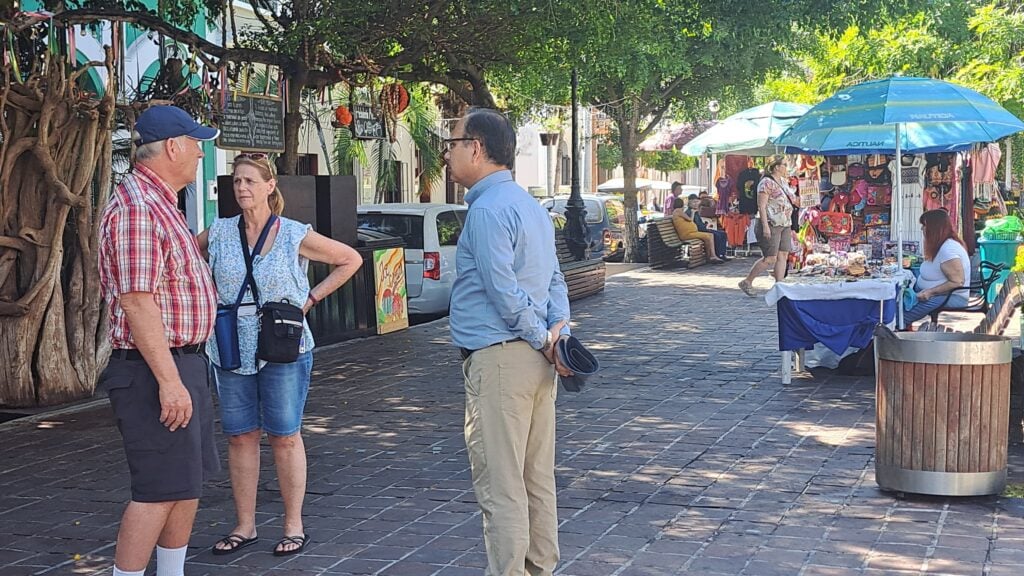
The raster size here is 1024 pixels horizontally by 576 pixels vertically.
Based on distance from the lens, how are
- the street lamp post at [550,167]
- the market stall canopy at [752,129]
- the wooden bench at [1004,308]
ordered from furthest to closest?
the street lamp post at [550,167] → the market stall canopy at [752,129] → the wooden bench at [1004,308]

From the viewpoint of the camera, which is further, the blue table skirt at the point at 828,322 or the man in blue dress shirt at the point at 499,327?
the blue table skirt at the point at 828,322

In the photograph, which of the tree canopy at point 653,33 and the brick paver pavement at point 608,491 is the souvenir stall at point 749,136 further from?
the brick paver pavement at point 608,491

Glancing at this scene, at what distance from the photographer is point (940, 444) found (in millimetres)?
6039

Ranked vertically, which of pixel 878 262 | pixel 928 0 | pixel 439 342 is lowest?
pixel 439 342

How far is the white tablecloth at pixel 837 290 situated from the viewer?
9484 millimetres

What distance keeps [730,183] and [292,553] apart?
951 inches

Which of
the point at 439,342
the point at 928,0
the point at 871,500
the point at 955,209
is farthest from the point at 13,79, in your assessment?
the point at 955,209

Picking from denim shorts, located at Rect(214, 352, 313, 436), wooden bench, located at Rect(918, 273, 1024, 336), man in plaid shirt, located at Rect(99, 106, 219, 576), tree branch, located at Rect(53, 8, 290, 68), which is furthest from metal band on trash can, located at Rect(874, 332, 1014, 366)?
tree branch, located at Rect(53, 8, 290, 68)

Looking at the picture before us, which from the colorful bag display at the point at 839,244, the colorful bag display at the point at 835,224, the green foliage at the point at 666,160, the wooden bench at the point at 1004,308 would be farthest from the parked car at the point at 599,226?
the green foliage at the point at 666,160

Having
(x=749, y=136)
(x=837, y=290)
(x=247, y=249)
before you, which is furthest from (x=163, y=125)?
(x=749, y=136)

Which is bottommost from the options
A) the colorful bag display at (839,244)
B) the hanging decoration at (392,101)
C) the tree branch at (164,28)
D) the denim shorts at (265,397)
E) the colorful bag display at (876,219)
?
the denim shorts at (265,397)

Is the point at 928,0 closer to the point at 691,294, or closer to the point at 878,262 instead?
the point at 878,262

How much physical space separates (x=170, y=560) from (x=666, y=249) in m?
19.1

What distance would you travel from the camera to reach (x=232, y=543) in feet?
17.8
